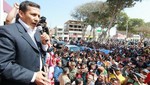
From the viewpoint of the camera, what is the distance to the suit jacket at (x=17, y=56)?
5.72 ft

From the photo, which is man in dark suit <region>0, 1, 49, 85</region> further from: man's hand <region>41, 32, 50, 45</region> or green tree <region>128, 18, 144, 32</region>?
green tree <region>128, 18, 144, 32</region>

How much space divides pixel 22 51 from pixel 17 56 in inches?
1.9

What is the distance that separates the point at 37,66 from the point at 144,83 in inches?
204

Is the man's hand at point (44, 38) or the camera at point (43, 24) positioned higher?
the camera at point (43, 24)

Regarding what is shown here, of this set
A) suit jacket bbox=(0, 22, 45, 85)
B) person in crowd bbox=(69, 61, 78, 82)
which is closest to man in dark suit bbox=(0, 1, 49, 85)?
suit jacket bbox=(0, 22, 45, 85)

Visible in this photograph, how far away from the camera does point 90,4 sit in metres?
56.5

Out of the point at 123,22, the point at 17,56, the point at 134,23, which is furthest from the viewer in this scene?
the point at 134,23

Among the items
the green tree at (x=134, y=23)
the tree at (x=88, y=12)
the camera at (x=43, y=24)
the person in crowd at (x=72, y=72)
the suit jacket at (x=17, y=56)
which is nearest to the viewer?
the suit jacket at (x=17, y=56)

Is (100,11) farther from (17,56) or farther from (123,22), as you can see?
(17,56)

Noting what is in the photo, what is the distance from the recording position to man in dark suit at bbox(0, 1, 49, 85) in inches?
68.9

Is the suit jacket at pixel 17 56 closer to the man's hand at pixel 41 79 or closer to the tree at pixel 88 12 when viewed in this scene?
the man's hand at pixel 41 79

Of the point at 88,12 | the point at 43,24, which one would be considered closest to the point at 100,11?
the point at 88,12

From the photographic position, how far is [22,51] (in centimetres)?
189

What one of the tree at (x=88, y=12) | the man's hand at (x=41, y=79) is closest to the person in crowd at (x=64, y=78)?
the man's hand at (x=41, y=79)
